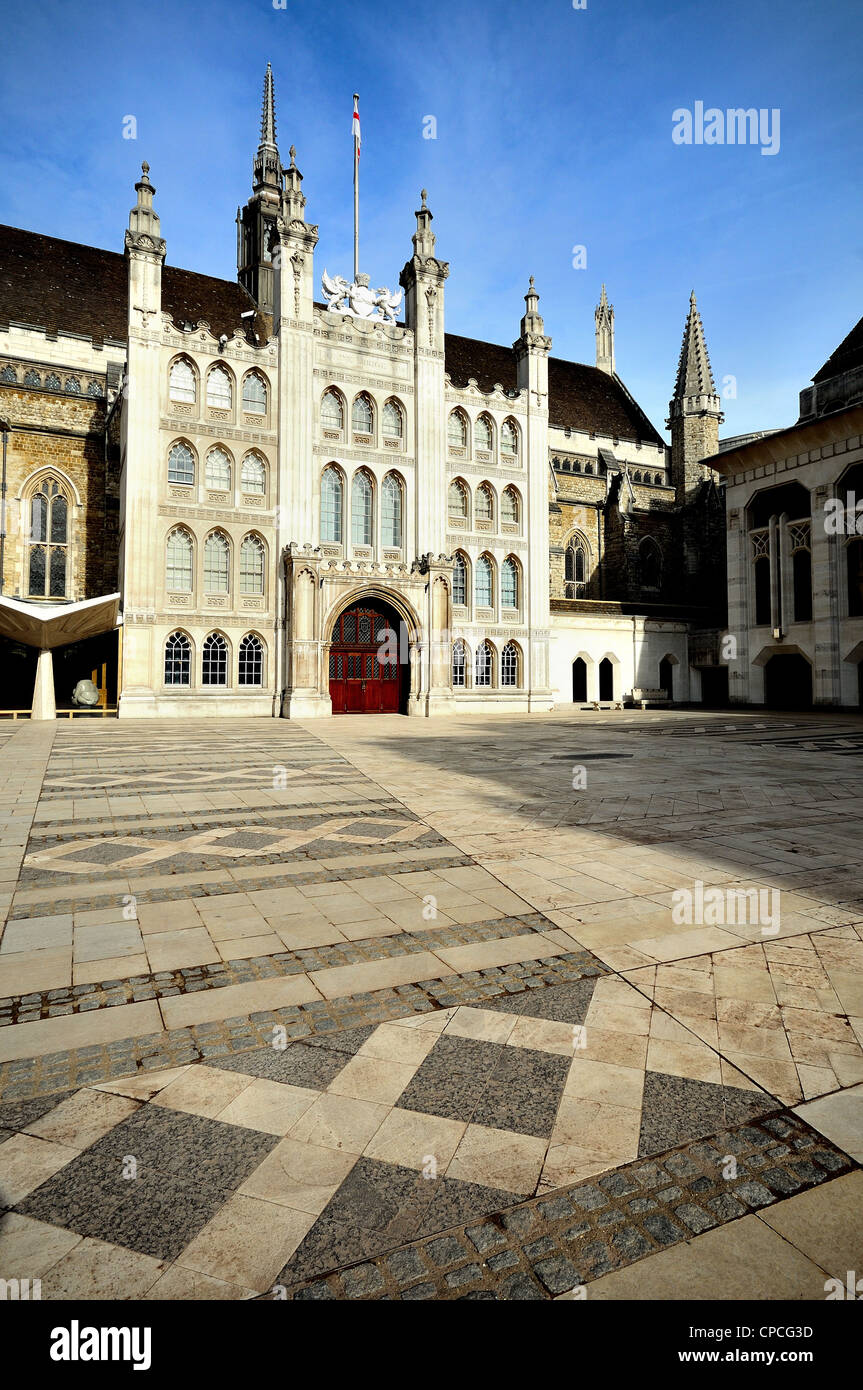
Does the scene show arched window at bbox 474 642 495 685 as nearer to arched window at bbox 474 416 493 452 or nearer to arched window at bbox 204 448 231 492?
arched window at bbox 474 416 493 452

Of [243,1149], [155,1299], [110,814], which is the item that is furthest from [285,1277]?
[110,814]

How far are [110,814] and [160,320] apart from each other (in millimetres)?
24690

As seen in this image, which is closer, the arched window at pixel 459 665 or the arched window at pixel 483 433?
the arched window at pixel 459 665

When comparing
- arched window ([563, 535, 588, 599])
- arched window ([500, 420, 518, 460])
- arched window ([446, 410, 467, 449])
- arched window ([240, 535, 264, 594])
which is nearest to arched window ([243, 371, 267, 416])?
arched window ([240, 535, 264, 594])

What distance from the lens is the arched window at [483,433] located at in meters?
32.5

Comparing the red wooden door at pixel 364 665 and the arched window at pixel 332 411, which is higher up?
the arched window at pixel 332 411

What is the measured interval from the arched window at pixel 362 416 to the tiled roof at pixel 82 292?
28.3ft

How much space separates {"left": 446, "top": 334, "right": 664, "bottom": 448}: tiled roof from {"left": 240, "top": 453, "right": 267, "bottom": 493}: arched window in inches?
569

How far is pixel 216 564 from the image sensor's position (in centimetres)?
2762

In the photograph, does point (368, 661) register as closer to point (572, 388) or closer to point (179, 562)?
point (179, 562)

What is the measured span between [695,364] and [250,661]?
1282 inches

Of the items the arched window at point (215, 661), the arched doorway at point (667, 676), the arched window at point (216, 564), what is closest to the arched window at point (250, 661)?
the arched window at point (215, 661)

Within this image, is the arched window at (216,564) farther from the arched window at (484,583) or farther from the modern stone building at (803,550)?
the modern stone building at (803,550)

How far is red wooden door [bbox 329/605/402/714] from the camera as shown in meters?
29.1
